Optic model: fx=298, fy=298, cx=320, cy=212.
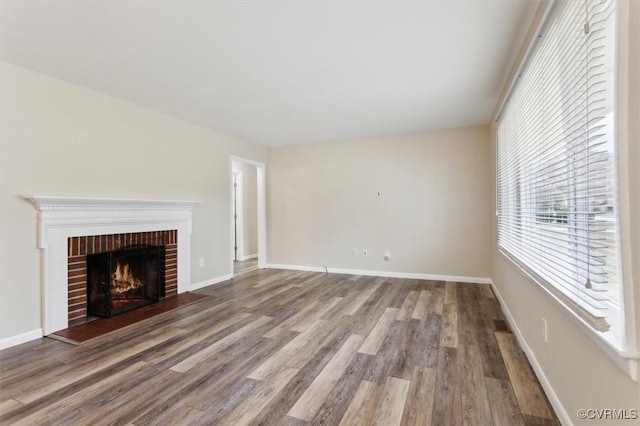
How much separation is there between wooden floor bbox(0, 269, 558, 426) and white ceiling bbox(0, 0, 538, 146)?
2.43 metres

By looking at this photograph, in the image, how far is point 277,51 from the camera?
7.87ft

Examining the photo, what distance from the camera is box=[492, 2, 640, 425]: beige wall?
94 cm

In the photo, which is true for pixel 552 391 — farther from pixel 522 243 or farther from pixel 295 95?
pixel 295 95

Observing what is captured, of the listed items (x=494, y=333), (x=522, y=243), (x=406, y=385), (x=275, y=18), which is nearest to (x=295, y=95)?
(x=275, y=18)

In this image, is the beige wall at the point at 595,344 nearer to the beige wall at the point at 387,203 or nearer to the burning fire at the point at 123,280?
the beige wall at the point at 387,203

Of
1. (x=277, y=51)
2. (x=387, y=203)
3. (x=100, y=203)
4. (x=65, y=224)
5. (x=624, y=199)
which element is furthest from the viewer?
(x=387, y=203)

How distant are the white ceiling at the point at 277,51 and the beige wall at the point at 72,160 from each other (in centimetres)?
23

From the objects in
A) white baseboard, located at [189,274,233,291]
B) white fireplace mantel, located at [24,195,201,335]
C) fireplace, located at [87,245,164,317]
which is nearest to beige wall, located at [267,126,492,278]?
white baseboard, located at [189,274,233,291]

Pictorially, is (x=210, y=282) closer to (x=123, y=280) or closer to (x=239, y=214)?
(x=123, y=280)

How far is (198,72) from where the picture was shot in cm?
275

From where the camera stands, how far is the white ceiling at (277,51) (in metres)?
1.93

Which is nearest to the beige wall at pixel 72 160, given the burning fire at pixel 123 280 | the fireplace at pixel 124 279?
the fireplace at pixel 124 279

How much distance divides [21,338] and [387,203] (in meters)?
4.71

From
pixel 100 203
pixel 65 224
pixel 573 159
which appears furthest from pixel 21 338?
pixel 573 159
